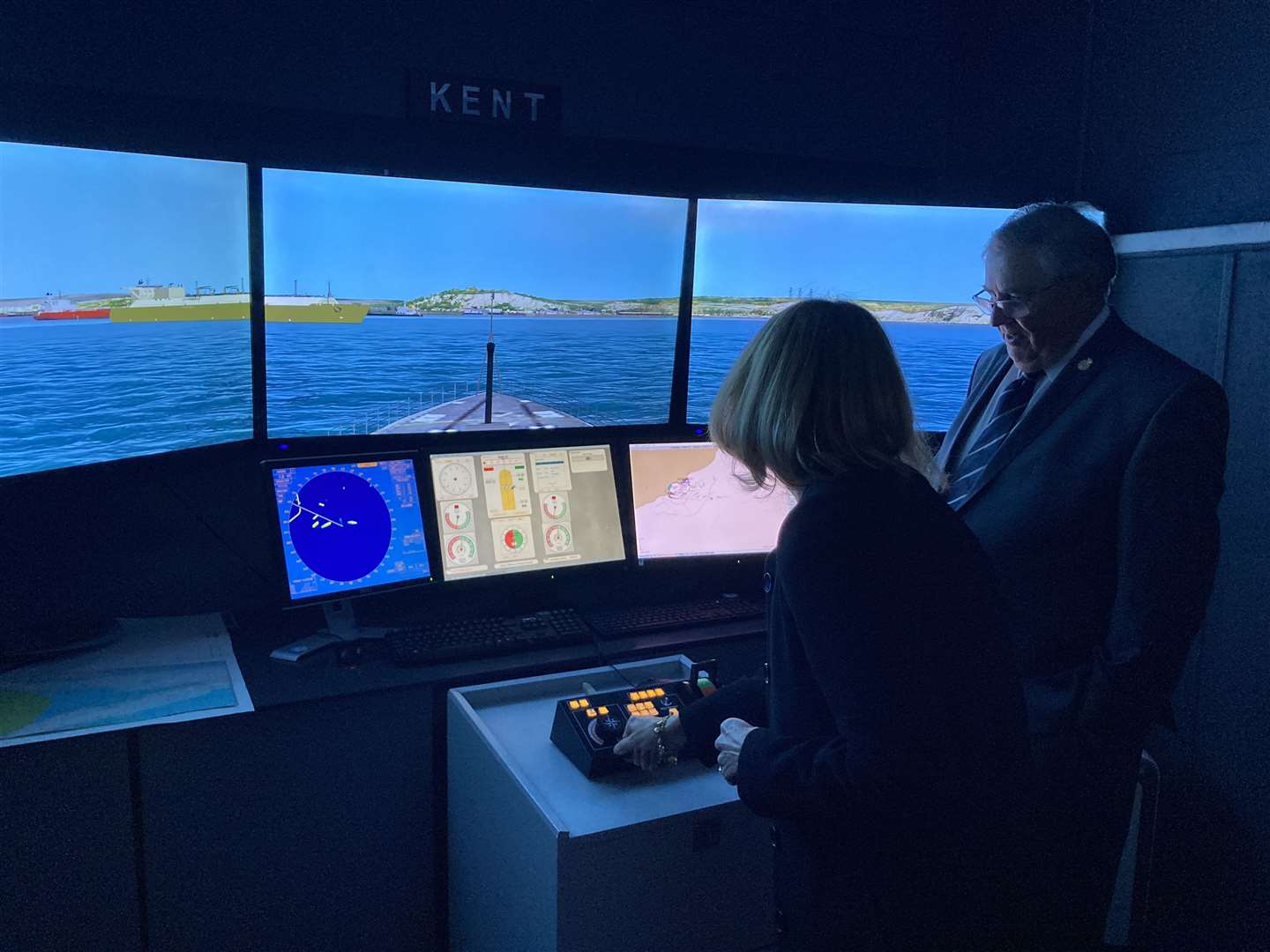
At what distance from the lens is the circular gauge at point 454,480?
2.25 meters

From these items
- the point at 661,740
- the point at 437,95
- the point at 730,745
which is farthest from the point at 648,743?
the point at 437,95

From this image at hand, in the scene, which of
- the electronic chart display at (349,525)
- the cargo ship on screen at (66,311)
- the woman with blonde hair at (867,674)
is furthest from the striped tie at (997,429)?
the cargo ship on screen at (66,311)

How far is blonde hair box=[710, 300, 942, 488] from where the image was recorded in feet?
3.81

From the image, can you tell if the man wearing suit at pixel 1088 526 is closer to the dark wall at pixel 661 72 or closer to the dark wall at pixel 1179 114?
the dark wall at pixel 1179 114

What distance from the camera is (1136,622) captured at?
1.48 metres

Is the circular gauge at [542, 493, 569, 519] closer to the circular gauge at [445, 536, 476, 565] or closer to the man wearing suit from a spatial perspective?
the circular gauge at [445, 536, 476, 565]

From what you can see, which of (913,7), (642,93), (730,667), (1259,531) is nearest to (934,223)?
(913,7)

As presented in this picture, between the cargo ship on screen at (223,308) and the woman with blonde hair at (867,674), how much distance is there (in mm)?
1239

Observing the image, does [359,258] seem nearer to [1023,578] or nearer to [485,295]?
[485,295]

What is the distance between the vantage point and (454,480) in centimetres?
226

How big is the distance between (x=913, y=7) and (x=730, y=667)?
212cm

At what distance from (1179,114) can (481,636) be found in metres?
2.35

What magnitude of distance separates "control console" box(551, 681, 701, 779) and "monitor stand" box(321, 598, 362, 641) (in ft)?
1.99

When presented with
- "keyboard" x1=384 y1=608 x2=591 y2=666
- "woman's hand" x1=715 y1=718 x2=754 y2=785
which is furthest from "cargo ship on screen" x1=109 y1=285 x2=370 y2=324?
"woman's hand" x1=715 y1=718 x2=754 y2=785
